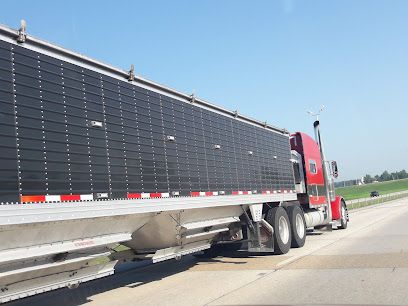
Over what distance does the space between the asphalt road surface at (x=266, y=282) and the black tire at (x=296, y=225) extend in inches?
36.8

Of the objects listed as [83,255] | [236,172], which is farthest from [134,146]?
[236,172]

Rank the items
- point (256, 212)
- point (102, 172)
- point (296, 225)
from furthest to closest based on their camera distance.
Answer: point (296, 225), point (256, 212), point (102, 172)

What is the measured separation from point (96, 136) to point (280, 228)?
25.0 ft

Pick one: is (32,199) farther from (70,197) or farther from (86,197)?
(86,197)

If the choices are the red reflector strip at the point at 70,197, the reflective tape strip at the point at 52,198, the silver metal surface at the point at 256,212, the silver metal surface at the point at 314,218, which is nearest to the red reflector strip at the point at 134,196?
the red reflector strip at the point at 70,197

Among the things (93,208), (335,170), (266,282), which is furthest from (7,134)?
(335,170)

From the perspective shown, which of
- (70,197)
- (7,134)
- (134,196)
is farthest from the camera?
(134,196)

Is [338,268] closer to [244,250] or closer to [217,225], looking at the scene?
[217,225]

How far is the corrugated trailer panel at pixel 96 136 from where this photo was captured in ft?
18.8

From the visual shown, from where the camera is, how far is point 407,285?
25.3 ft

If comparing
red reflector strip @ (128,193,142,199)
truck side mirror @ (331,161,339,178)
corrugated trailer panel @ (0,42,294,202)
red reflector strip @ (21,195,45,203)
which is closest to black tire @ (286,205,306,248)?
corrugated trailer panel @ (0,42,294,202)

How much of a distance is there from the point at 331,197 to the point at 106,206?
47.6 ft

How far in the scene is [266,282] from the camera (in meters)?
8.80

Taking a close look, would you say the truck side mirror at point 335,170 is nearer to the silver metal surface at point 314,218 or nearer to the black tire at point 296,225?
the silver metal surface at point 314,218
